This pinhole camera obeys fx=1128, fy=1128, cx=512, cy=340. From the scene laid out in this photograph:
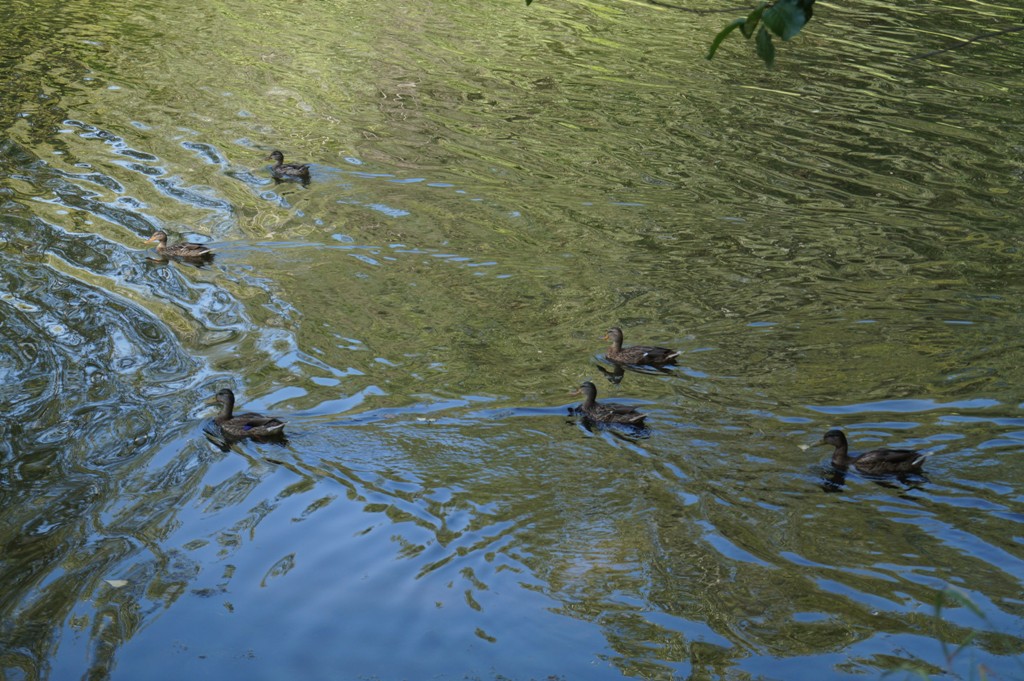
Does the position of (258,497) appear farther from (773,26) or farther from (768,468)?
(773,26)

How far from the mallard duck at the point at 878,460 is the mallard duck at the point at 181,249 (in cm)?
760

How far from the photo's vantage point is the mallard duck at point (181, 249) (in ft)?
43.0

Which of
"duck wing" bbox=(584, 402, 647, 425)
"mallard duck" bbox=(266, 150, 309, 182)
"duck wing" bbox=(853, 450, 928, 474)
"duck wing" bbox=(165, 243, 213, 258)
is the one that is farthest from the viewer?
"mallard duck" bbox=(266, 150, 309, 182)

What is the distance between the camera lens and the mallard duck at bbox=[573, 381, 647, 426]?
9758 mm

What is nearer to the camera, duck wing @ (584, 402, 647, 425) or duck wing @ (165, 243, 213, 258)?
duck wing @ (584, 402, 647, 425)

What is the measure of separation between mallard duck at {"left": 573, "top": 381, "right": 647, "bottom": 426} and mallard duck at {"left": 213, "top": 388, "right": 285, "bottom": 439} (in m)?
2.66

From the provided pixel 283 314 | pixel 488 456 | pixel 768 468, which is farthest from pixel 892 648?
pixel 283 314

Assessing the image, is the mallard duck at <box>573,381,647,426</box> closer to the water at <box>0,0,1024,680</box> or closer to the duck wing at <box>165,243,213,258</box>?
the water at <box>0,0,1024,680</box>

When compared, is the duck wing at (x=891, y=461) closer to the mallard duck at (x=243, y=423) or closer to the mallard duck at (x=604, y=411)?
the mallard duck at (x=604, y=411)

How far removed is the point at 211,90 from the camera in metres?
19.3

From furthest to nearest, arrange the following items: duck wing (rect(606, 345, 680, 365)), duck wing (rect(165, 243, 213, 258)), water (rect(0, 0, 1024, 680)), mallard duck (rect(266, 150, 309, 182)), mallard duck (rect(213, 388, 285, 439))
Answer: mallard duck (rect(266, 150, 309, 182)) → duck wing (rect(165, 243, 213, 258)) → duck wing (rect(606, 345, 680, 365)) → mallard duck (rect(213, 388, 285, 439)) → water (rect(0, 0, 1024, 680))

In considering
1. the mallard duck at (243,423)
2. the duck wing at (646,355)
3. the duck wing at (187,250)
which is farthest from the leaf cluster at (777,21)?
the duck wing at (187,250)

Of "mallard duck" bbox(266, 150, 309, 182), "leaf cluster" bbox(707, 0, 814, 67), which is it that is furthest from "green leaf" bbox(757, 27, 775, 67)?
"mallard duck" bbox(266, 150, 309, 182)

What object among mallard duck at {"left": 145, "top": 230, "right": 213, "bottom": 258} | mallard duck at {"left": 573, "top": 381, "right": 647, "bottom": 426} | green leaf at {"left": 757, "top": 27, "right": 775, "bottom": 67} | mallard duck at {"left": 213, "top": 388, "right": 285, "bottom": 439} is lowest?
mallard duck at {"left": 145, "top": 230, "right": 213, "bottom": 258}
